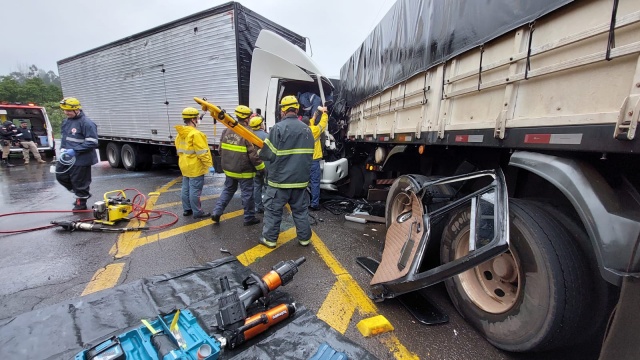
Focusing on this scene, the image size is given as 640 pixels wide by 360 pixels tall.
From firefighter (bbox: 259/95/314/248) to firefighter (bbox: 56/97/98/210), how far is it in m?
3.45

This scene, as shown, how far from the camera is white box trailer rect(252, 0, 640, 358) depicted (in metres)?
1.18

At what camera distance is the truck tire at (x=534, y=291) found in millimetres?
1422

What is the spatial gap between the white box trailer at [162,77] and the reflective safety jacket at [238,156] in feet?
6.62

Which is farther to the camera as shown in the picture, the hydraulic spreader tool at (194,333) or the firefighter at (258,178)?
the firefighter at (258,178)

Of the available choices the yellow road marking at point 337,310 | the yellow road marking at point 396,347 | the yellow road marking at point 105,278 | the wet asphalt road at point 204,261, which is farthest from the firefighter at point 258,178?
the yellow road marking at point 396,347

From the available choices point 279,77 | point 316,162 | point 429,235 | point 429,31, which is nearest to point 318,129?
point 316,162

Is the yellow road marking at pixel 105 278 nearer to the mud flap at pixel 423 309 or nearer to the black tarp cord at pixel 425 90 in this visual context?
the mud flap at pixel 423 309

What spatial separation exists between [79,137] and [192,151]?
1.99 m

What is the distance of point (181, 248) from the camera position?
344 cm

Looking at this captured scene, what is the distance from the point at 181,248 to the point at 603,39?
4.00m

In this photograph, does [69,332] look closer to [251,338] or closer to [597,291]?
[251,338]

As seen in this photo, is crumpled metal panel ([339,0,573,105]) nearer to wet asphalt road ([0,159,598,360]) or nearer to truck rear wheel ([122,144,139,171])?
wet asphalt road ([0,159,598,360])

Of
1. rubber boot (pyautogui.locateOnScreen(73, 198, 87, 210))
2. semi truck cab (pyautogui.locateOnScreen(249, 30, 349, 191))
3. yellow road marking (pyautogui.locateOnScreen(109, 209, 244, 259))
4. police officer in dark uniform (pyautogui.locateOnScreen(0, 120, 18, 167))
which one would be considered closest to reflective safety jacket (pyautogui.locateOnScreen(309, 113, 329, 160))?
semi truck cab (pyautogui.locateOnScreen(249, 30, 349, 191))

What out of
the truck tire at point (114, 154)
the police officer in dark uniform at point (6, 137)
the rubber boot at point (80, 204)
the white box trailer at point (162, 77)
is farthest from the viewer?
the police officer in dark uniform at point (6, 137)
